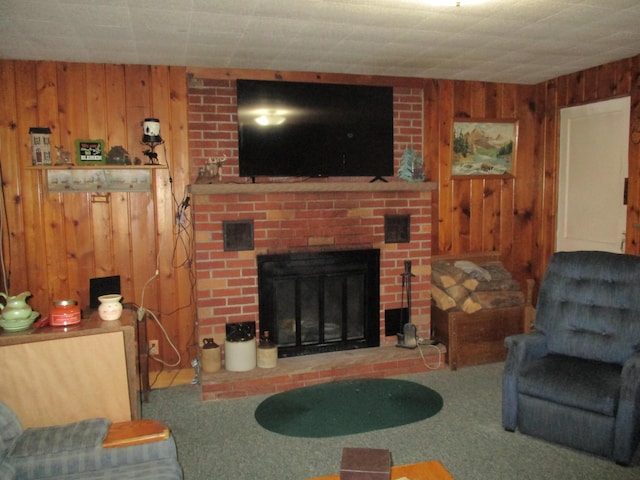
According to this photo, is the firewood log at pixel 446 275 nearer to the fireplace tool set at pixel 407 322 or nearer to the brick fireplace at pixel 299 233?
the brick fireplace at pixel 299 233

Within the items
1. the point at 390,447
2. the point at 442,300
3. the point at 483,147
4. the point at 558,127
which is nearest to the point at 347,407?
the point at 390,447

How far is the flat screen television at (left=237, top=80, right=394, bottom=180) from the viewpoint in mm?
3816

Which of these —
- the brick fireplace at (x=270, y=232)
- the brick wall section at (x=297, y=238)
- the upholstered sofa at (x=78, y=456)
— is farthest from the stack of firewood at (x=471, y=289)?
the upholstered sofa at (x=78, y=456)

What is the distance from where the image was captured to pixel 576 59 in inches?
152

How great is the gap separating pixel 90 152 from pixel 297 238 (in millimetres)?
1629

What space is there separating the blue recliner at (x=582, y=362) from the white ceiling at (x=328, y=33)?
1.43 m

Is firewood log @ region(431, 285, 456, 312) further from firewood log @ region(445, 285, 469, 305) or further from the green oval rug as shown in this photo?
the green oval rug

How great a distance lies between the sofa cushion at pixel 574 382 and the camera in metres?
2.63

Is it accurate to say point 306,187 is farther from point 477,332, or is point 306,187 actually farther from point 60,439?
point 60,439

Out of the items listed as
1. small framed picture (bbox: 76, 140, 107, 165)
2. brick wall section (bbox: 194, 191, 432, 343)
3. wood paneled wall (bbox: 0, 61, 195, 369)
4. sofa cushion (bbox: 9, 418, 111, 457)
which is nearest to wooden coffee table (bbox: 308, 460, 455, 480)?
sofa cushion (bbox: 9, 418, 111, 457)

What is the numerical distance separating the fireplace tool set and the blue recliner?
114cm

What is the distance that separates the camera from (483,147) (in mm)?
4668

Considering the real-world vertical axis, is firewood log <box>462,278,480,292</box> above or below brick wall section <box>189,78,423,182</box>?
below

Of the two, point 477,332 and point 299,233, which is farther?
point 477,332
